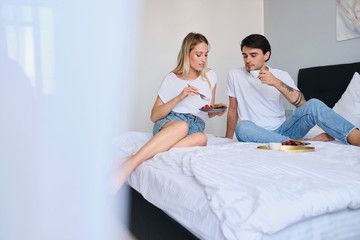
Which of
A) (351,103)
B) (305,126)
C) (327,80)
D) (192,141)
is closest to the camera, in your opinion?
(192,141)

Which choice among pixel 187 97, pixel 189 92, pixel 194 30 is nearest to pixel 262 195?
pixel 189 92

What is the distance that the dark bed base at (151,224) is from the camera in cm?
111

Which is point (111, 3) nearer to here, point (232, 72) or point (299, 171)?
point (299, 171)

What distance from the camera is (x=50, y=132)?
0.75ft

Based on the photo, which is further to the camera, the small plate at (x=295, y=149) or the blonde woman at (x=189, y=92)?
the blonde woman at (x=189, y=92)

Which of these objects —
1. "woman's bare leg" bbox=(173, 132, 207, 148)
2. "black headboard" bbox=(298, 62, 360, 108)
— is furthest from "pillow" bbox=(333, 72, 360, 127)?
"woman's bare leg" bbox=(173, 132, 207, 148)

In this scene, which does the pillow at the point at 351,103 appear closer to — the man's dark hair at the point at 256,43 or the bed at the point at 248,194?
the man's dark hair at the point at 256,43

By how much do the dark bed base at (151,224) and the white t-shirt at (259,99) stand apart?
124cm

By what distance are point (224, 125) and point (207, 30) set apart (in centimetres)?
118

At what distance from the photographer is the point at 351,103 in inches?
95.8

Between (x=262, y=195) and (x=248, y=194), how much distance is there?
50 mm

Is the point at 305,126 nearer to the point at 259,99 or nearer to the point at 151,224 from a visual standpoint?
the point at 259,99

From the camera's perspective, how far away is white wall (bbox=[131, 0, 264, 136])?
11.5 ft

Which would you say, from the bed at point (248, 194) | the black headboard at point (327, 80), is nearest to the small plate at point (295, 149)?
the bed at point (248, 194)
